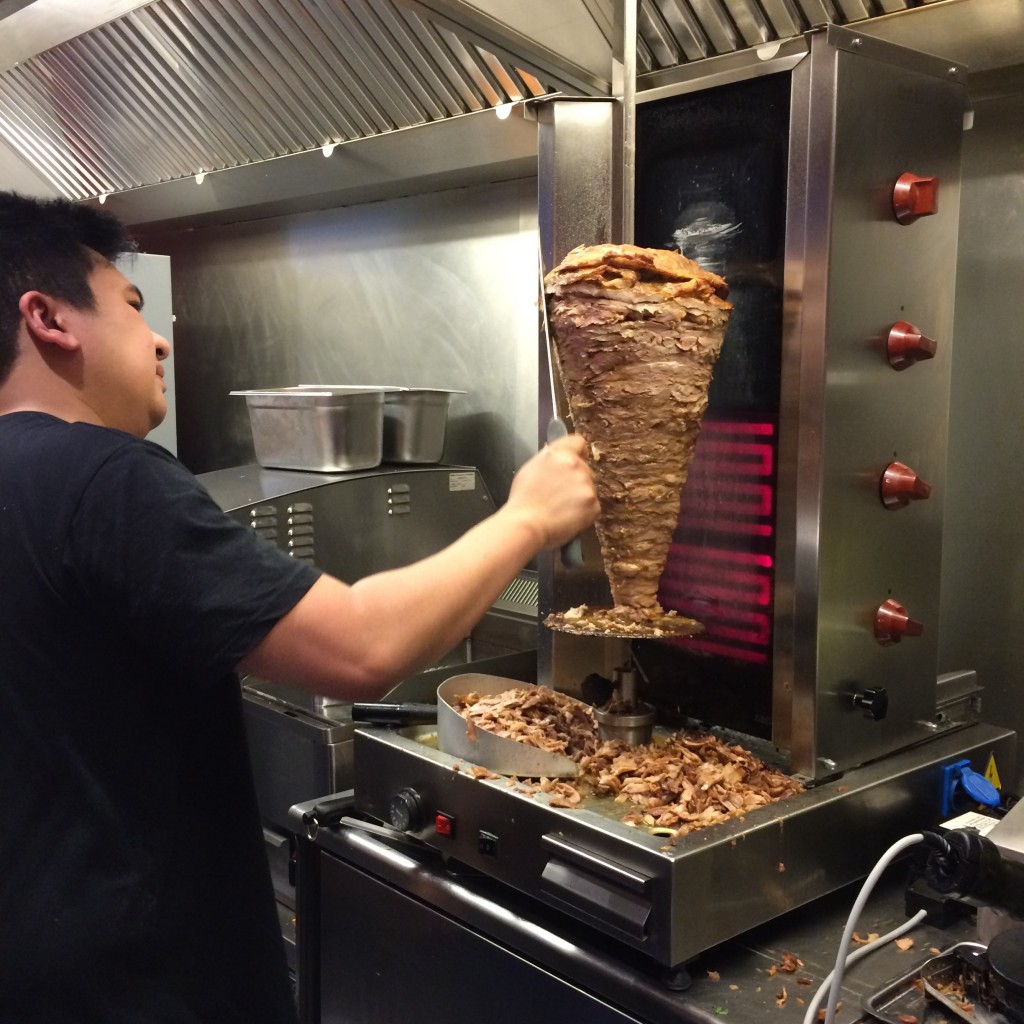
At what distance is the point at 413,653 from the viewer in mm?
1077

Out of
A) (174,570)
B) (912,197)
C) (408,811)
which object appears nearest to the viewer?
(174,570)

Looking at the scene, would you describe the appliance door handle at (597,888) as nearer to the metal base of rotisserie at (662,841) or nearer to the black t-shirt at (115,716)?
the metal base of rotisserie at (662,841)

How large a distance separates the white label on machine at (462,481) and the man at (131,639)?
1.40 metres

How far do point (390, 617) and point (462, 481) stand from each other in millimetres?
1647

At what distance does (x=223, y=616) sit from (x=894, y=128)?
3.70 feet

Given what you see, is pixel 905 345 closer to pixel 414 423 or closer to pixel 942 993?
pixel 942 993

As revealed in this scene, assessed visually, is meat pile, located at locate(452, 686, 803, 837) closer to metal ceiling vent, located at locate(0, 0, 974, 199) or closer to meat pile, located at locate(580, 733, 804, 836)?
meat pile, located at locate(580, 733, 804, 836)

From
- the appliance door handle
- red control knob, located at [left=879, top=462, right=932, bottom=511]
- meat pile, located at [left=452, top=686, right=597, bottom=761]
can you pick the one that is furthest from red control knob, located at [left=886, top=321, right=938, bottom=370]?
the appliance door handle

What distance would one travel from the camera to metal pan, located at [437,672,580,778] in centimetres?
142

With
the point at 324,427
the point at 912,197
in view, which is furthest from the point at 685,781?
the point at 324,427

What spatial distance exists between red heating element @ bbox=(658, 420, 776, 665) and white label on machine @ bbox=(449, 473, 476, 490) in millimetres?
1105

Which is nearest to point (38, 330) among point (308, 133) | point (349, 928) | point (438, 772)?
point (438, 772)

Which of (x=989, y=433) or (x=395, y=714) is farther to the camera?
Answer: (x=989, y=433)

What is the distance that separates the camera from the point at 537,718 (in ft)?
5.13
